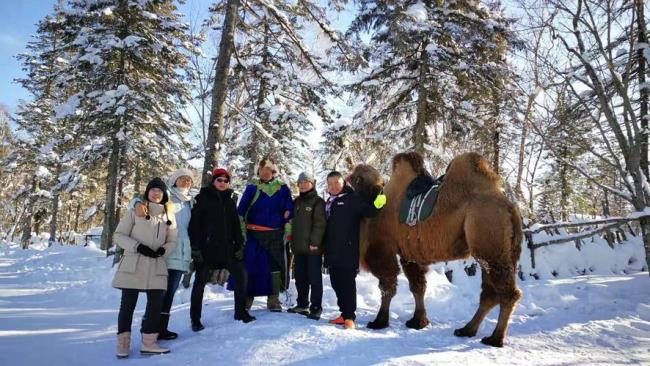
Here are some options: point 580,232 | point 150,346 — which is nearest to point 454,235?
point 150,346

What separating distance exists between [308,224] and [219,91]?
367 centimetres

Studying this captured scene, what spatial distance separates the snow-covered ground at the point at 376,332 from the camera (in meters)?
3.95

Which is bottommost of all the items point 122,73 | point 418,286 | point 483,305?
point 483,305

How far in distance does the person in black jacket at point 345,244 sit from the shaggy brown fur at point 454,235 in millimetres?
212

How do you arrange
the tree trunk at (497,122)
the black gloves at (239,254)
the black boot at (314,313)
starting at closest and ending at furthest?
the black gloves at (239,254) < the black boot at (314,313) < the tree trunk at (497,122)

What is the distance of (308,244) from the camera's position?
5.27 metres

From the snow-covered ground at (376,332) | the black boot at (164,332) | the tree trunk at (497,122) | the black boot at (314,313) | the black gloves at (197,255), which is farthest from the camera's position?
the tree trunk at (497,122)

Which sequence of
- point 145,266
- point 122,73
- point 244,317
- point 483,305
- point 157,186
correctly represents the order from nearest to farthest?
point 145,266 < point 157,186 < point 483,305 < point 244,317 < point 122,73

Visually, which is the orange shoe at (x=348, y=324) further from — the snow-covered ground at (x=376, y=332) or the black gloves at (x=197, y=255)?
the black gloves at (x=197, y=255)

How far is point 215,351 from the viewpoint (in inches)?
159

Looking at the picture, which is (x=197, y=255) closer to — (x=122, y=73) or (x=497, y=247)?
(x=497, y=247)

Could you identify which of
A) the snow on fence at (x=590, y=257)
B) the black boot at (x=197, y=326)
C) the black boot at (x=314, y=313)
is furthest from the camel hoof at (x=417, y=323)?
the snow on fence at (x=590, y=257)

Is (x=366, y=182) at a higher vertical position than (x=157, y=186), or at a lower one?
higher

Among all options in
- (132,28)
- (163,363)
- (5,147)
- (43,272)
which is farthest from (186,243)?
(5,147)
